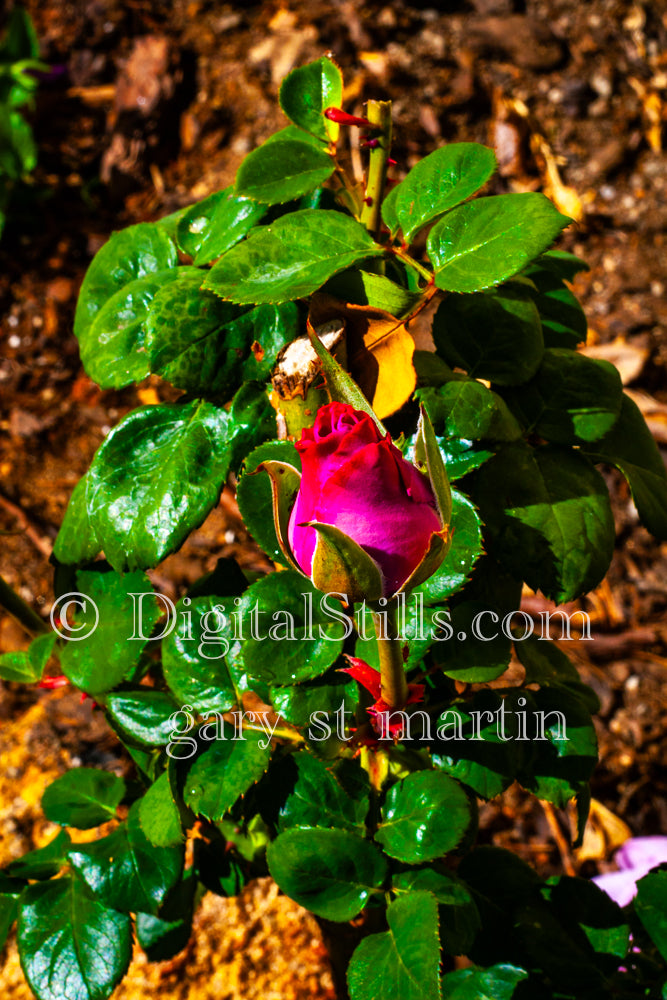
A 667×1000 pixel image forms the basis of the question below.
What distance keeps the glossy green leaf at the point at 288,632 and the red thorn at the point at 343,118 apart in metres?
0.37

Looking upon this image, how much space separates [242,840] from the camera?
41.4 inches

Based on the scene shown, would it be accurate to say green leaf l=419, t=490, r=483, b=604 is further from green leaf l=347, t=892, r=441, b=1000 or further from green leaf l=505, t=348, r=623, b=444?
green leaf l=347, t=892, r=441, b=1000

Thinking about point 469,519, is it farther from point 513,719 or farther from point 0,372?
point 0,372

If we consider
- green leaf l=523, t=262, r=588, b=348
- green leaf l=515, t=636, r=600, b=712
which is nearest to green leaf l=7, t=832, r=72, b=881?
green leaf l=515, t=636, r=600, b=712

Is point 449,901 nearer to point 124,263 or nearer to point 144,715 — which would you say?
point 144,715

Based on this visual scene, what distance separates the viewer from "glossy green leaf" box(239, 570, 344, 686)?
669 millimetres

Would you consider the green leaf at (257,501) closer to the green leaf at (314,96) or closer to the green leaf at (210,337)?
the green leaf at (210,337)

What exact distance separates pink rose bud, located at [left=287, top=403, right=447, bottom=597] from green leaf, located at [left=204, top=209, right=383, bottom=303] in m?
0.15

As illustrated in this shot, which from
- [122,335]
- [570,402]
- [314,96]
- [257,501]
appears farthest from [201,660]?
[314,96]

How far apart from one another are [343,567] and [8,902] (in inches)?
26.3

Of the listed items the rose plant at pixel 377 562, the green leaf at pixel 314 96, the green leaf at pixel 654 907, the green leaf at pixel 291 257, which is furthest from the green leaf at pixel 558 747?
the green leaf at pixel 314 96

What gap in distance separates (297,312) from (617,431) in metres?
0.34

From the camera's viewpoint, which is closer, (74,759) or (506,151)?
(74,759)

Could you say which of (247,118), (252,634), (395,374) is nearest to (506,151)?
(247,118)
